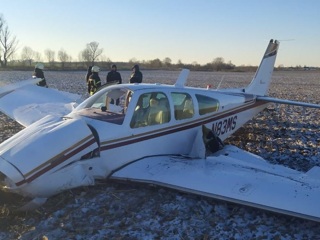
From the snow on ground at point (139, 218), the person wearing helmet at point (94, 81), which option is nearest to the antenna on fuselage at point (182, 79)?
the snow on ground at point (139, 218)

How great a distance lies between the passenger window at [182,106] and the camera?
6.99m

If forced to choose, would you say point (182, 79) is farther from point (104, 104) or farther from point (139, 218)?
point (139, 218)

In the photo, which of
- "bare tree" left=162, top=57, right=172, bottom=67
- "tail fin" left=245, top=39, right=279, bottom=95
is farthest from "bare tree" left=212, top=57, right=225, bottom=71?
"tail fin" left=245, top=39, right=279, bottom=95

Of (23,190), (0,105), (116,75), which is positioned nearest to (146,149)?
(23,190)

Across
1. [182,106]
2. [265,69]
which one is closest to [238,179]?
[182,106]

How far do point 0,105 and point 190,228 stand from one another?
6870 mm

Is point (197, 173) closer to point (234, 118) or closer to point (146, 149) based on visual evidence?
point (146, 149)

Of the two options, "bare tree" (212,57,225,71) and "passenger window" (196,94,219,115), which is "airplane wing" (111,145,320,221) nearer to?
"passenger window" (196,94,219,115)

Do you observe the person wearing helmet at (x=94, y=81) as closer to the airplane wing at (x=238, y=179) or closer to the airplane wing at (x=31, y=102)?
the airplane wing at (x=31, y=102)

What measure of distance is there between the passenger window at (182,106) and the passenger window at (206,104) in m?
0.32

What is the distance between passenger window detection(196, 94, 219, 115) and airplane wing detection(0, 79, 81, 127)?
310cm

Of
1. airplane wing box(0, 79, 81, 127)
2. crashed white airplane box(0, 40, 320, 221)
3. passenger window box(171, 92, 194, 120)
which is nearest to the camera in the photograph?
crashed white airplane box(0, 40, 320, 221)

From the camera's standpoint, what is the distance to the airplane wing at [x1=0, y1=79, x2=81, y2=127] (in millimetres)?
8727

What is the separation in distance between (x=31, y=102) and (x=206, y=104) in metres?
4.72
